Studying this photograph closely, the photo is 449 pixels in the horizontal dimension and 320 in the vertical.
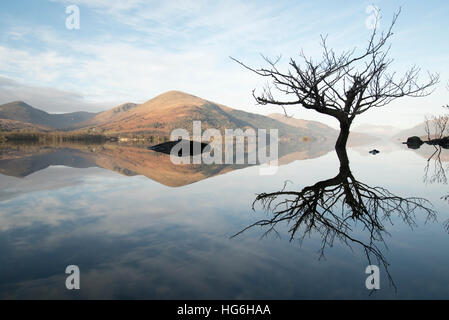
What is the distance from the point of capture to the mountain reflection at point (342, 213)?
13.3 feet

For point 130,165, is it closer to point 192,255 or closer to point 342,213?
point 342,213

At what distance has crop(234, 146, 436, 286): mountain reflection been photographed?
4.05 m

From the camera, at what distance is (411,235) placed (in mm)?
4195

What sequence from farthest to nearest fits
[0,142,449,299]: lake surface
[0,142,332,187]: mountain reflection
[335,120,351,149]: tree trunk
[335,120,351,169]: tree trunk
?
[335,120,351,149]: tree trunk < [335,120,351,169]: tree trunk < [0,142,332,187]: mountain reflection < [0,142,449,299]: lake surface

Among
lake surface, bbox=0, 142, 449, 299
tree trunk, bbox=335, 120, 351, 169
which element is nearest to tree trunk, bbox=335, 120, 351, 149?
tree trunk, bbox=335, 120, 351, 169

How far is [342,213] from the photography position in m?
5.25

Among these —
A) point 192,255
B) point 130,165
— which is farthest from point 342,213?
point 130,165

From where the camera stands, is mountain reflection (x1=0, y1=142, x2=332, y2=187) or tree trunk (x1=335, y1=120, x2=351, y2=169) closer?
mountain reflection (x1=0, y1=142, x2=332, y2=187)

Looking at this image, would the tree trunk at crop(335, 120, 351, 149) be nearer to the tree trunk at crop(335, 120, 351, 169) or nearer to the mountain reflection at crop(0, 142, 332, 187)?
the tree trunk at crop(335, 120, 351, 169)

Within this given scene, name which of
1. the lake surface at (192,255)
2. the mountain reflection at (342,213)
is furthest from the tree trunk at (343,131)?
the lake surface at (192,255)

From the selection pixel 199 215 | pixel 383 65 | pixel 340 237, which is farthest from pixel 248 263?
pixel 383 65

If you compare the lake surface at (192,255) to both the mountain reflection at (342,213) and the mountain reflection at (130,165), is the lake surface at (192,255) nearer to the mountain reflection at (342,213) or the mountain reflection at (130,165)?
the mountain reflection at (342,213)

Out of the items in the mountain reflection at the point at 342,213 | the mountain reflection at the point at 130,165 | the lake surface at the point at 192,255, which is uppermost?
the mountain reflection at the point at 130,165

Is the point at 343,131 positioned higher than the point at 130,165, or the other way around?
the point at 343,131
